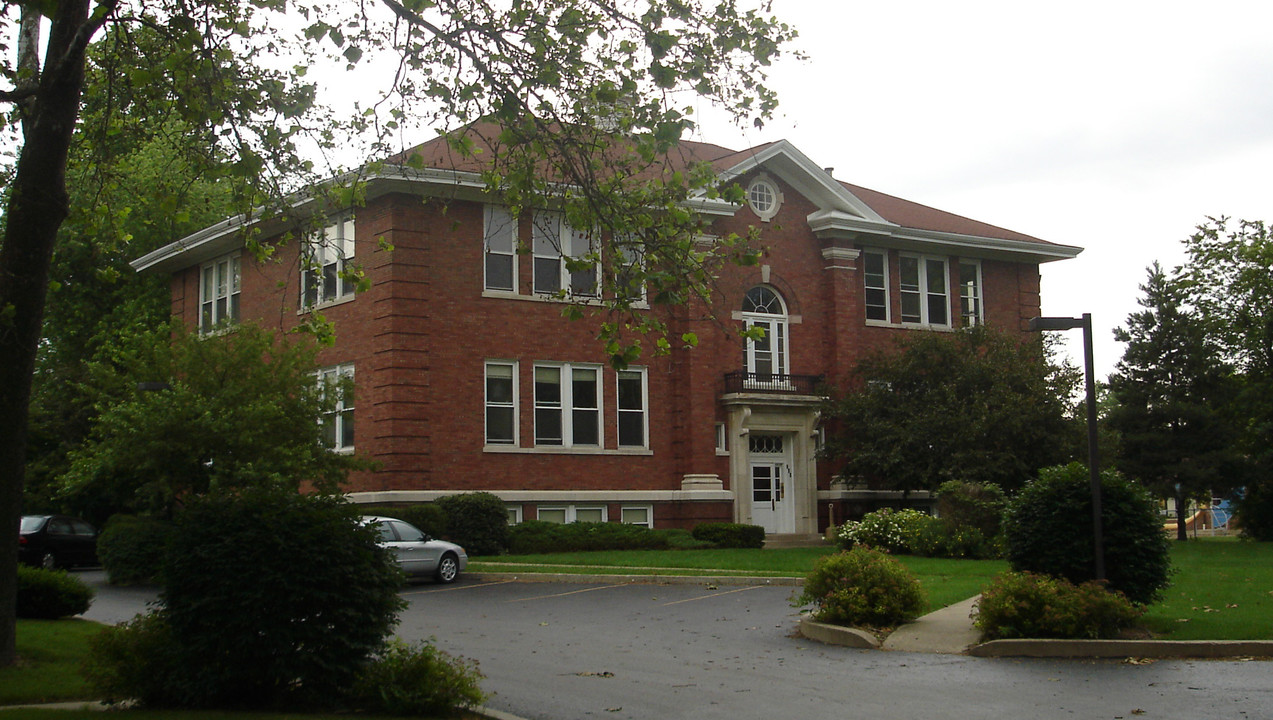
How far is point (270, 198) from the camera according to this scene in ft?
43.8

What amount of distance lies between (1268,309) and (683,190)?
36.3 meters

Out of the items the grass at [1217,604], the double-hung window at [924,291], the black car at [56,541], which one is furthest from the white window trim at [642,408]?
the black car at [56,541]

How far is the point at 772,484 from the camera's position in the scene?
110 feet

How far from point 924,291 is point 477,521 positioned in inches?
624

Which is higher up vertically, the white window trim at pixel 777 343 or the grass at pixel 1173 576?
the white window trim at pixel 777 343

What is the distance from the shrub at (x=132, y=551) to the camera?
75.3 ft

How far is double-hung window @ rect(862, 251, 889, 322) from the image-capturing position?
1411 inches

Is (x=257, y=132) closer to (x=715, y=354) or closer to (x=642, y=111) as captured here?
(x=642, y=111)

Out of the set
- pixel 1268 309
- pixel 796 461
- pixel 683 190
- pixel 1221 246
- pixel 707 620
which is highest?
pixel 1221 246

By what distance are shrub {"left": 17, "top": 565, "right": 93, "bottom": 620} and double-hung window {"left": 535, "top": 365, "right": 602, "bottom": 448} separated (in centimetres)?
1553

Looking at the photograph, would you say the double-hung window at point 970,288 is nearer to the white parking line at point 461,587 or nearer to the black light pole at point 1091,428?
the white parking line at point 461,587

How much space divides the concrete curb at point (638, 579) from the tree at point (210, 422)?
354cm

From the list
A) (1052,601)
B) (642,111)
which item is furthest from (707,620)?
(642,111)

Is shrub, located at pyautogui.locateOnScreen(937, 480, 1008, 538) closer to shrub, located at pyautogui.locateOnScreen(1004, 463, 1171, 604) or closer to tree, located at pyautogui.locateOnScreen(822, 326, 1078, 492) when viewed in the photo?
tree, located at pyautogui.locateOnScreen(822, 326, 1078, 492)
